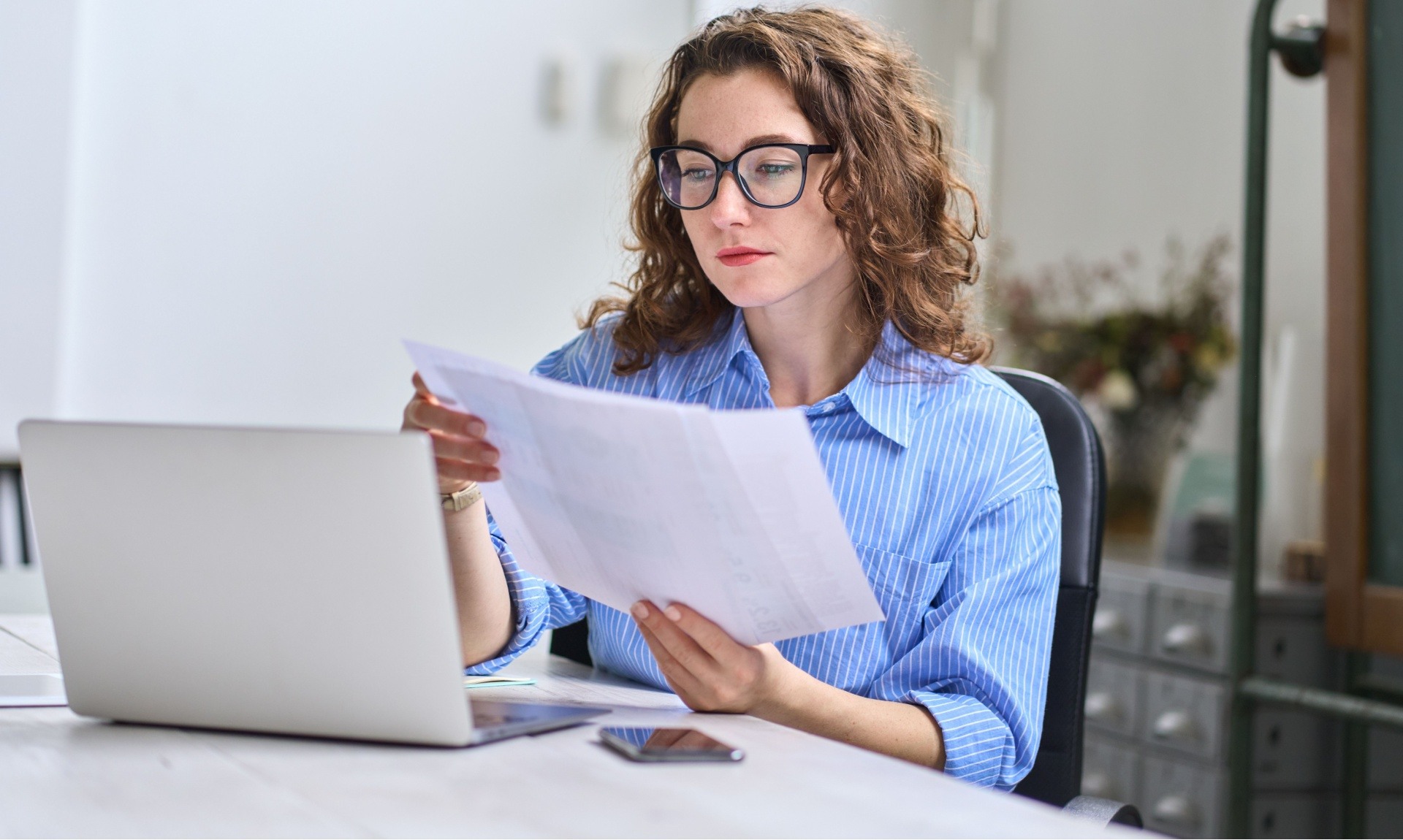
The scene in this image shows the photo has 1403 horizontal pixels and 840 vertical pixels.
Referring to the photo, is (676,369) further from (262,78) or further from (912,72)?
(262,78)

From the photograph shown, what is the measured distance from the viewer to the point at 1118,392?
2.83m

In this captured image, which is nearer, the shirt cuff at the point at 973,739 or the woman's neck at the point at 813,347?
the shirt cuff at the point at 973,739

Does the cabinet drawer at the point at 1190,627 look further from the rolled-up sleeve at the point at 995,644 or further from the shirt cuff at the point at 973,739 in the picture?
the shirt cuff at the point at 973,739

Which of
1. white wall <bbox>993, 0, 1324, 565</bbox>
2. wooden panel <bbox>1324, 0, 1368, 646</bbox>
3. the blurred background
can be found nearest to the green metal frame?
wooden panel <bbox>1324, 0, 1368, 646</bbox>

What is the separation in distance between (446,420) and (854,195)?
496 millimetres

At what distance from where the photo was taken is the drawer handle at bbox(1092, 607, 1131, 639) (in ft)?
8.08

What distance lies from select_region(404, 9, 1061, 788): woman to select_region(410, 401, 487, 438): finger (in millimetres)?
16

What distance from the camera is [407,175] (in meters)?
2.92

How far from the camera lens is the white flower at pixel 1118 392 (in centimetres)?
284

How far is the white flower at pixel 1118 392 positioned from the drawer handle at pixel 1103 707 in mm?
656

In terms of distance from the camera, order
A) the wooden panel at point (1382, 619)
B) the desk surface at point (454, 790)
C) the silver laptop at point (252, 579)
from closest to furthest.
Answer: the desk surface at point (454, 790)
the silver laptop at point (252, 579)
the wooden panel at point (1382, 619)

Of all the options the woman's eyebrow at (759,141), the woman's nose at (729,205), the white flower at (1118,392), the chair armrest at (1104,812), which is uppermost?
the woman's eyebrow at (759,141)

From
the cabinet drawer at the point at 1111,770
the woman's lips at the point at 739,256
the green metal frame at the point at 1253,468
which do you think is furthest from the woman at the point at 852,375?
the cabinet drawer at the point at 1111,770

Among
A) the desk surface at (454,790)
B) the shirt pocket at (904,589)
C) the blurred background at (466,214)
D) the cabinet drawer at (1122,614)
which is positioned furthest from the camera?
the blurred background at (466,214)
